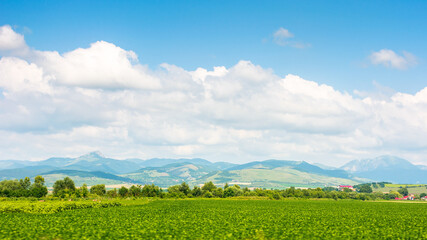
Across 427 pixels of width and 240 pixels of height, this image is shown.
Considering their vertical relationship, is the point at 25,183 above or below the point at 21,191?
above

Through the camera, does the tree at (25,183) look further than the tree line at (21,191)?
Yes

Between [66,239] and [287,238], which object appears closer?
[66,239]

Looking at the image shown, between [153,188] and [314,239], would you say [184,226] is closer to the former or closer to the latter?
[314,239]

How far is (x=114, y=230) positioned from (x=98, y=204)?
55.8 meters

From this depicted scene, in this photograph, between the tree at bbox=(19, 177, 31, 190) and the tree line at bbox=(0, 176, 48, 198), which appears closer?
the tree line at bbox=(0, 176, 48, 198)

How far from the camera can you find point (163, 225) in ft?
184

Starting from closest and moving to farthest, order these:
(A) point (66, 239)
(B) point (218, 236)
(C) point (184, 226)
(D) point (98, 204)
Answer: (A) point (66, 239)
(B) point (218, 236)
(C) point (184, 226)
(D) point (98, 204)

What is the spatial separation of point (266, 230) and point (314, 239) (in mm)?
8355

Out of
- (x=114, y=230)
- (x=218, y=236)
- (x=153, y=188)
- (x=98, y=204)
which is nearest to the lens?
(x=218, y=236)

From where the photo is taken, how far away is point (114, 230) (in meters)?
49.7

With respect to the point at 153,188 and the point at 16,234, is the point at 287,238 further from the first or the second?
the point at 153,188

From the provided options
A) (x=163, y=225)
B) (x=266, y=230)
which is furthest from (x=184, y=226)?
(x=266, y=230)

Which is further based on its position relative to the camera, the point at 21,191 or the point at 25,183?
the point at 25,183

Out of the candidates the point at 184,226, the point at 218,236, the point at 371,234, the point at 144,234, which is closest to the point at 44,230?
the point at 144,234
